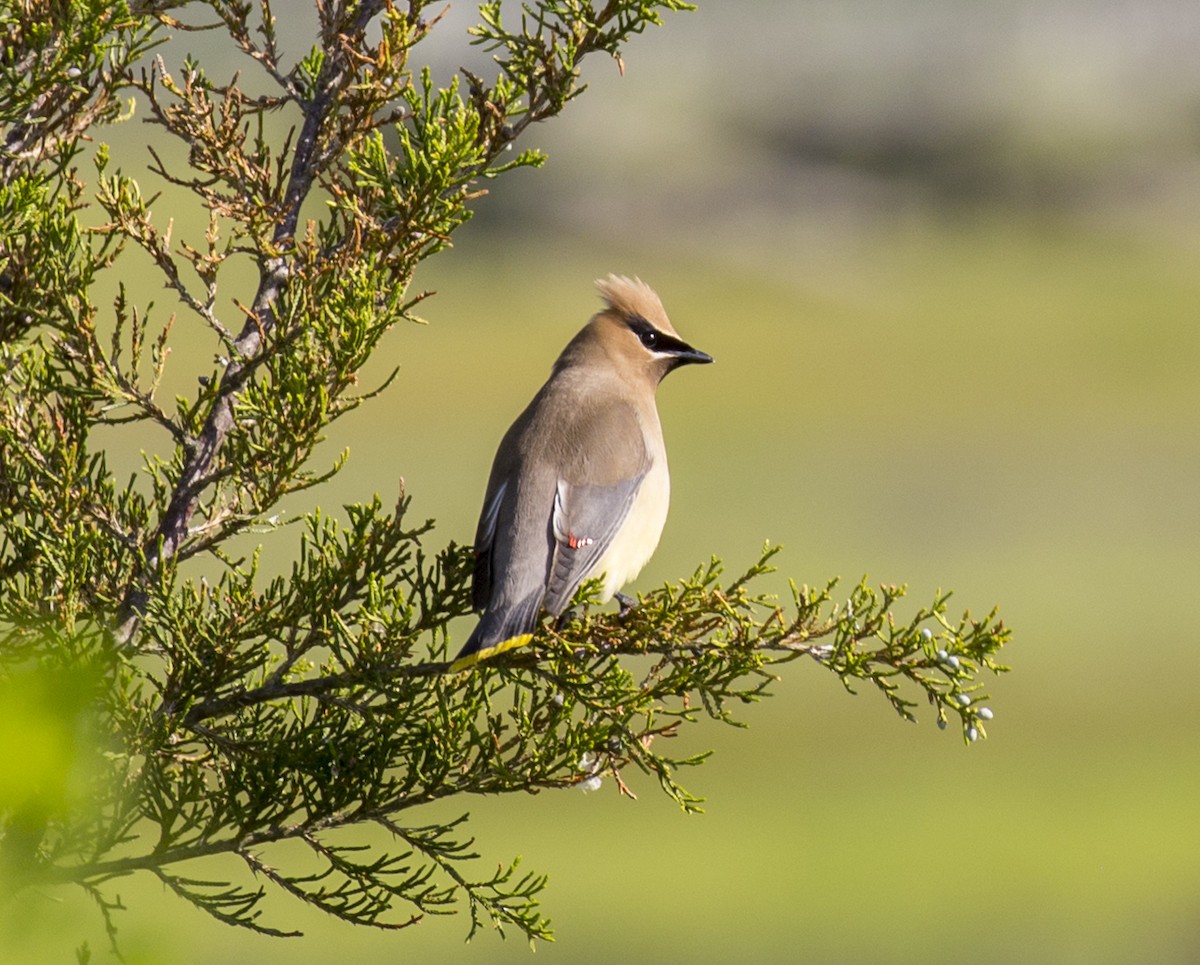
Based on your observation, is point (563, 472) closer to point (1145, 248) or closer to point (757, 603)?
point (757, 603)

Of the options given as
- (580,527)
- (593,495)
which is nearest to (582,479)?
(593,495)

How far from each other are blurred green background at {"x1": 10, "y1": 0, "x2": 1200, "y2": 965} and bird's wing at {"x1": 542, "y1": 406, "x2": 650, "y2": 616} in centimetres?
128

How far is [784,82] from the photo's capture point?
35906mm

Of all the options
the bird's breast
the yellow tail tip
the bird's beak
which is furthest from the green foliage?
the bird's beak

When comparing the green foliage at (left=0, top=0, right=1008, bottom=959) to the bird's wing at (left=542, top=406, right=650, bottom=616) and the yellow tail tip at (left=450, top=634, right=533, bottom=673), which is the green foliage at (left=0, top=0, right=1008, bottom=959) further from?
the bird's wing at (left=542, top=406, right=650, bottom=616)

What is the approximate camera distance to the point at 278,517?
3750mm

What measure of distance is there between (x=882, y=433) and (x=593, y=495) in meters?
20.3

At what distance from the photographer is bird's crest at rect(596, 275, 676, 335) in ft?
16.4

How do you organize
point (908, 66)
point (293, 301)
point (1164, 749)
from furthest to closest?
point (908, 66), point (1164, 749), point (293, 301)

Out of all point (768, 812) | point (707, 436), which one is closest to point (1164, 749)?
point (768, 812)

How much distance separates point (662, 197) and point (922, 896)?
21441 millimetres

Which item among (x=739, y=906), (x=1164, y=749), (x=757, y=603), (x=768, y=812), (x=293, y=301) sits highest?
(x=1164, y=749)

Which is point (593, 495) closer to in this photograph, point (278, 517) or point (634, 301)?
point (634, 301)

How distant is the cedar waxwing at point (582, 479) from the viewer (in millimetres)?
4039
